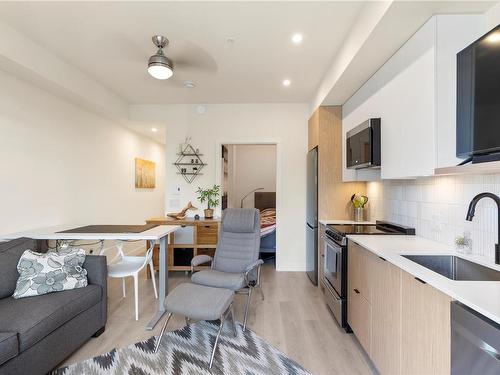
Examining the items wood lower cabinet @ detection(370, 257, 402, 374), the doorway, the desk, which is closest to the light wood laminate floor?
wood lower cabinet @ detection(370, 257, 402, 374)

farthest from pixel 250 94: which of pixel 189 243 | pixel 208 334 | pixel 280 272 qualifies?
pixel 208 334

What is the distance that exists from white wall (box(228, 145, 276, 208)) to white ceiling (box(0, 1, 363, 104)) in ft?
11.0

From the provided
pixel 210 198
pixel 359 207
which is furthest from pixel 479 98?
pixel 210 198

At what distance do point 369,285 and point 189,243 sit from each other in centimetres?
270

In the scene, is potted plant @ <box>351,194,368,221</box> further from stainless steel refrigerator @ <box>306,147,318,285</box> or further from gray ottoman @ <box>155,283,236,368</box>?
gray ottoman @ <box>155,283,236,368</box>

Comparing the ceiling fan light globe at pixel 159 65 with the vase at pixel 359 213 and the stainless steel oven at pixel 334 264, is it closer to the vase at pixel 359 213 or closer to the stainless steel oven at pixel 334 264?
the stainless steel oven at pixel 334 264

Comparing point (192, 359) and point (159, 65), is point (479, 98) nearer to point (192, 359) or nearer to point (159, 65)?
point (159, 65)

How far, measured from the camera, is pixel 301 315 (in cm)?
271

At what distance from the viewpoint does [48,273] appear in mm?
2072

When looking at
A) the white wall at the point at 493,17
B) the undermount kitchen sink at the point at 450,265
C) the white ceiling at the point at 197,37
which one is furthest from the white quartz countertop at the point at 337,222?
the white wall at the point at 493,17

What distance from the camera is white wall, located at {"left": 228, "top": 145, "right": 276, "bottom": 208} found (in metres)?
6.78

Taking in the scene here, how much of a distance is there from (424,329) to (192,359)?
166 cm

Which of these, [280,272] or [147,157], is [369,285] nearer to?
[280,272]

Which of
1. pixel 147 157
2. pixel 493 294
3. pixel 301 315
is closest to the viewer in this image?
pixel 493 294
